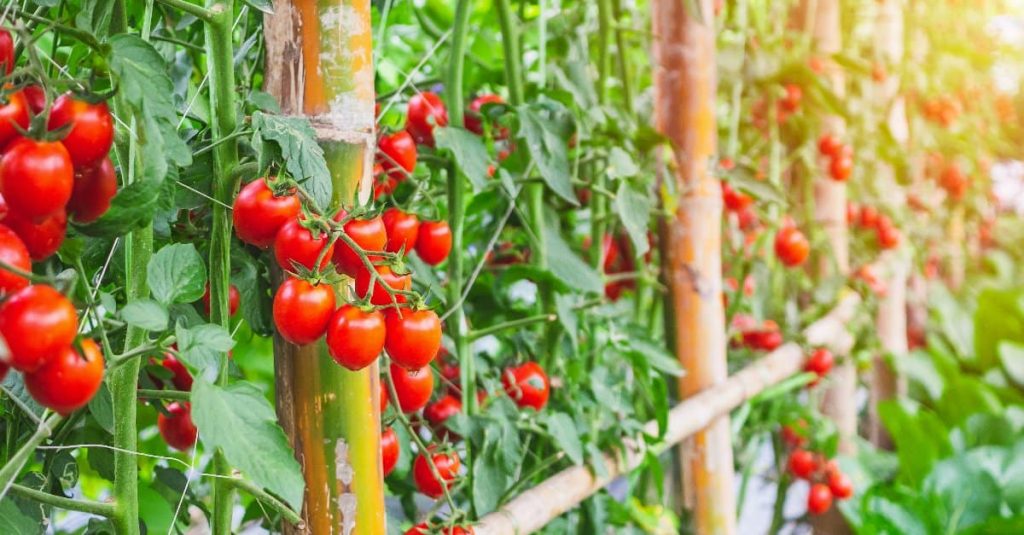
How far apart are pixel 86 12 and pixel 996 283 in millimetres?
3737

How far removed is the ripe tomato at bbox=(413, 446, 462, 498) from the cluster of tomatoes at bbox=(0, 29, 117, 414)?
17.9 inches

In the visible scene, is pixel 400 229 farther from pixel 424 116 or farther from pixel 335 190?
pixel 424 116

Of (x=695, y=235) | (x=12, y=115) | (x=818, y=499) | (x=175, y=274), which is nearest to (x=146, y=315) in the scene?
(x=175, y=274)

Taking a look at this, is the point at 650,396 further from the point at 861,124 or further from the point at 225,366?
the point at 861,124

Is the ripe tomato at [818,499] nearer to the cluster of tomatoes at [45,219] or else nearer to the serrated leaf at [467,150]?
the serrated leaf at [467,150]

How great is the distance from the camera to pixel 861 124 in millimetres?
2266

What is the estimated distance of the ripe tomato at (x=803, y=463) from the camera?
180 cm

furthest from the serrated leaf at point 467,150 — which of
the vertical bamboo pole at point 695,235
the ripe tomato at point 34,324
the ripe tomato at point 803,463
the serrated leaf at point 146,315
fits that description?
the ripe tomato at point 803,463

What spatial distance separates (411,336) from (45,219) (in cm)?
23

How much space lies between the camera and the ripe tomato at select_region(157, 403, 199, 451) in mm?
721

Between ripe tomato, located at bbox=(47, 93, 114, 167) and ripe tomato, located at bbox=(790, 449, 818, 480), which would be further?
ripe tomato, located at bbox=(790, 449, 818, 480)

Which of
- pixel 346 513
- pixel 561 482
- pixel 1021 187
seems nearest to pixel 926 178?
pixel 1021 187

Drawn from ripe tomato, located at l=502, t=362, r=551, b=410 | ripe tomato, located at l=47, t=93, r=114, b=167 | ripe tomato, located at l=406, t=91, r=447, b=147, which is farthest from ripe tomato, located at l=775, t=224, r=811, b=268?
ripe tomato, located at l=47, t=93, r=114, b=167

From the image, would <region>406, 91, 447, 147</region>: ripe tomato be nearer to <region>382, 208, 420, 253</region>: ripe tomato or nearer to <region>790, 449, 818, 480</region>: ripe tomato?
<region>382, 208, 420, 253</region>: ripe tomato
